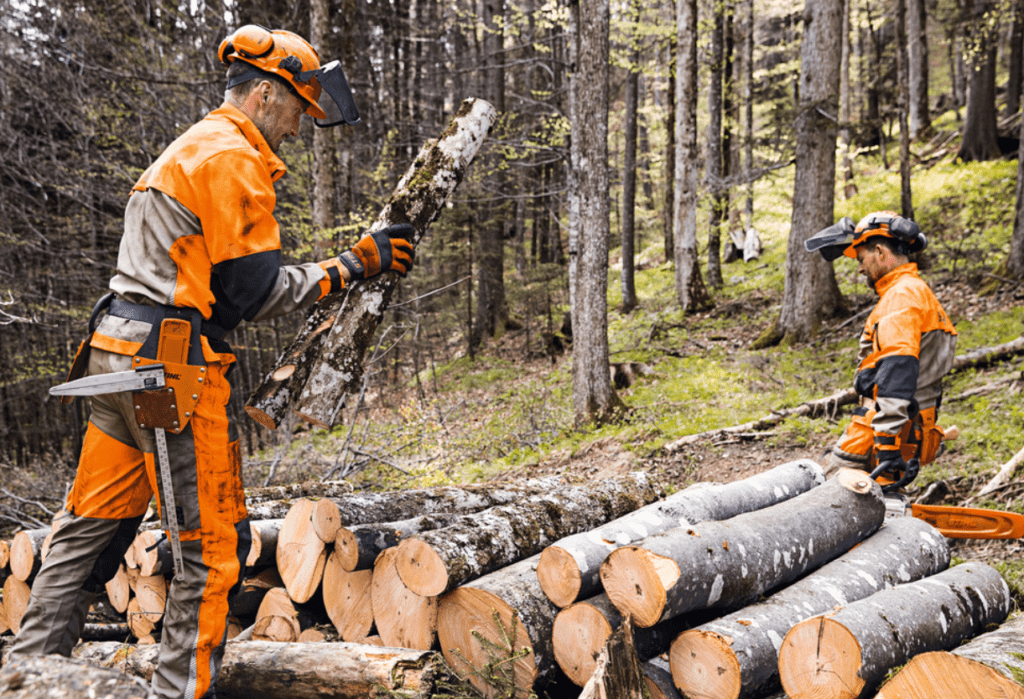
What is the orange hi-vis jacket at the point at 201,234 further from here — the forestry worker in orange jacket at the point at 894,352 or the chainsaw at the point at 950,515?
the chainsaw at the point at 950,515

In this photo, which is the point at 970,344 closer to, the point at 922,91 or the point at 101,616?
the point at 101,616

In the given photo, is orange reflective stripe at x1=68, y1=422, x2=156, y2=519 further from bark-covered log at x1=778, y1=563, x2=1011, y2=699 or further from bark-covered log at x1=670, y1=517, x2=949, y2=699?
bark-covered log at x1=778, y1=563, x2=1011, y2=699

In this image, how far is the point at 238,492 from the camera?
97.0 inches

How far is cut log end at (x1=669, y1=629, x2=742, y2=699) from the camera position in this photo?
2.08m

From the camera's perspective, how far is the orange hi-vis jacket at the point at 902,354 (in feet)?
11.0

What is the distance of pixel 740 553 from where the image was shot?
2549 mm

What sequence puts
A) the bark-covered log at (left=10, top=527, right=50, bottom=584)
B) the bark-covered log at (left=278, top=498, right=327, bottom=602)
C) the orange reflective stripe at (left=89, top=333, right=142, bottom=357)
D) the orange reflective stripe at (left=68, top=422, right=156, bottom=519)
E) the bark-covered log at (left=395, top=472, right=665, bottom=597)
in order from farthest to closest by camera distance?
the bark-covered log at (left=10, top=527, right=50, bottom=584) < the bark-covered log at (left=278, top=498, right=327, bottom=602) < the bark-covered log at (left=395, top=472, right=665, bottom=597) < the orange reflective stripe at (left=68, top=422, right=156, bottom=519) < the orange reflective stripe at (left=89, top=333, right=142, bottom=357)

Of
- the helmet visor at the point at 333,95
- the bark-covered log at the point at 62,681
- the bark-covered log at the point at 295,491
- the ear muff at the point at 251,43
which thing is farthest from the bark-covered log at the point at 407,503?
the ear muff at the point at 251,43

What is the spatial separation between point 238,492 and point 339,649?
2.69ft

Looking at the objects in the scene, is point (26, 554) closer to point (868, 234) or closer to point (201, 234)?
point (201, 234)

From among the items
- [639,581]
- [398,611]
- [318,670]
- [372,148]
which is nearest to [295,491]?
[398,611]

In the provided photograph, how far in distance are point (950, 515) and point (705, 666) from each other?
8.91 ft

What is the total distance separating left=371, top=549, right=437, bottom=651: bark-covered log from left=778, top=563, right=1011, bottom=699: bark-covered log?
1.48 metres

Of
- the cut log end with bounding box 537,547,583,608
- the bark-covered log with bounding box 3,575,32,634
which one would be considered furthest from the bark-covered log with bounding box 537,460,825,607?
the bark-covered log with bounding box 3,575,32,634
